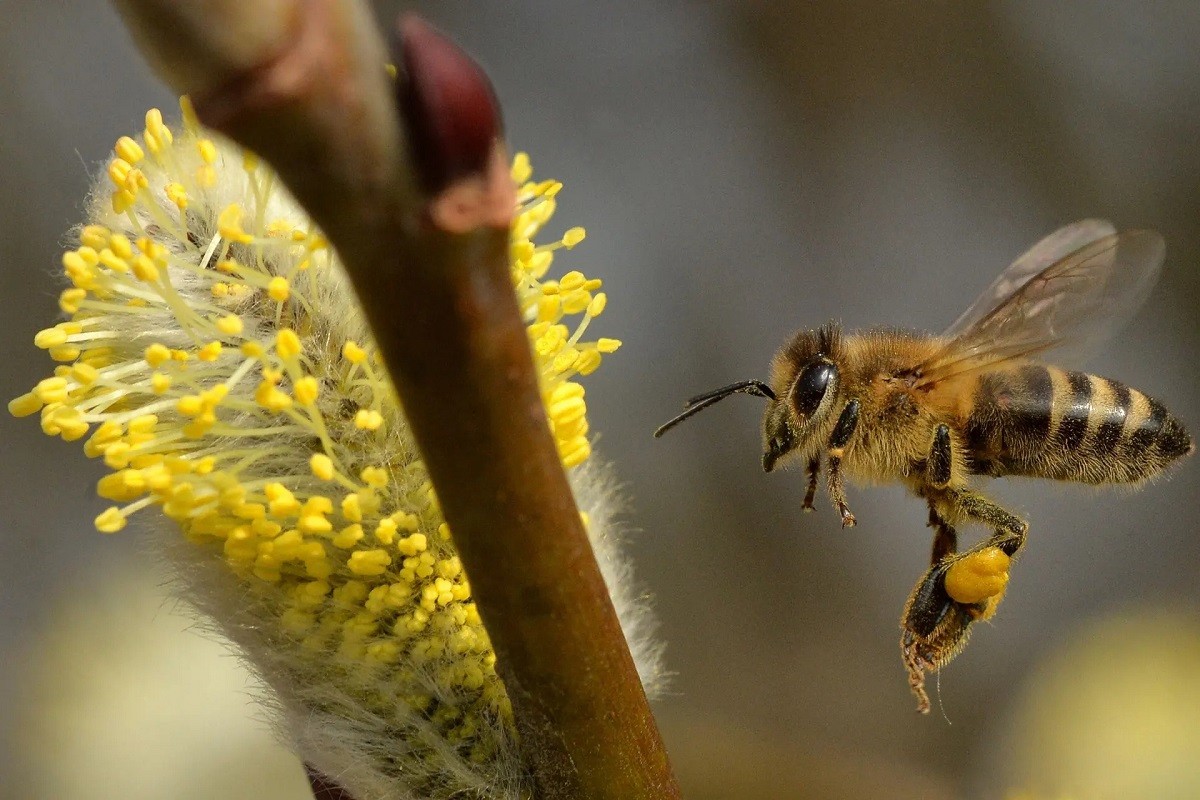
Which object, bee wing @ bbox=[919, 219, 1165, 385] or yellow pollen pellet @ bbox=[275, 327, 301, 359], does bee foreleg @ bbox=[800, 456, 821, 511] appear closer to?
bee wing @ bbox=[919, 219, 1165, 385]

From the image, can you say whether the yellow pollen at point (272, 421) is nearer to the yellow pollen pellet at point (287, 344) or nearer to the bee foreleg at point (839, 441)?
the yellow pollen pellet at point (287, 344)

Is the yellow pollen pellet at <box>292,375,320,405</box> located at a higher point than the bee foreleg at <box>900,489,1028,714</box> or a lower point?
higher

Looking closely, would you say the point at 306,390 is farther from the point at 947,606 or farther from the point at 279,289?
the point at 947,606

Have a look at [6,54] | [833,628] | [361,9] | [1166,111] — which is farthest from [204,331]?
[1166,111]

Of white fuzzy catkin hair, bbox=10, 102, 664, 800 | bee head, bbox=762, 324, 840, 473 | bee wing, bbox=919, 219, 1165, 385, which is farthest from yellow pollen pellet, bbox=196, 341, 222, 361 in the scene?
bee wing, bbox=919, 219, 1165, 385

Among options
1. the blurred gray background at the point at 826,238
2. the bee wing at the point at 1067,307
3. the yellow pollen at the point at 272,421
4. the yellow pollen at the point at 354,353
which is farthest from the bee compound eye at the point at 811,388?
the blurred gray background at the point at 826,238

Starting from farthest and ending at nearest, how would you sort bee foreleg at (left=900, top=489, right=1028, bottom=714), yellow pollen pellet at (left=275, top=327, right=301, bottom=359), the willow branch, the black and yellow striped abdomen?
the black and yellow striped abdomen < bee foreleg at (left=900, top=489, right=1028, bottom=714) < yellow pollen pellet at (left=275, top=327, right=301, bottom=359) < the willow branch
